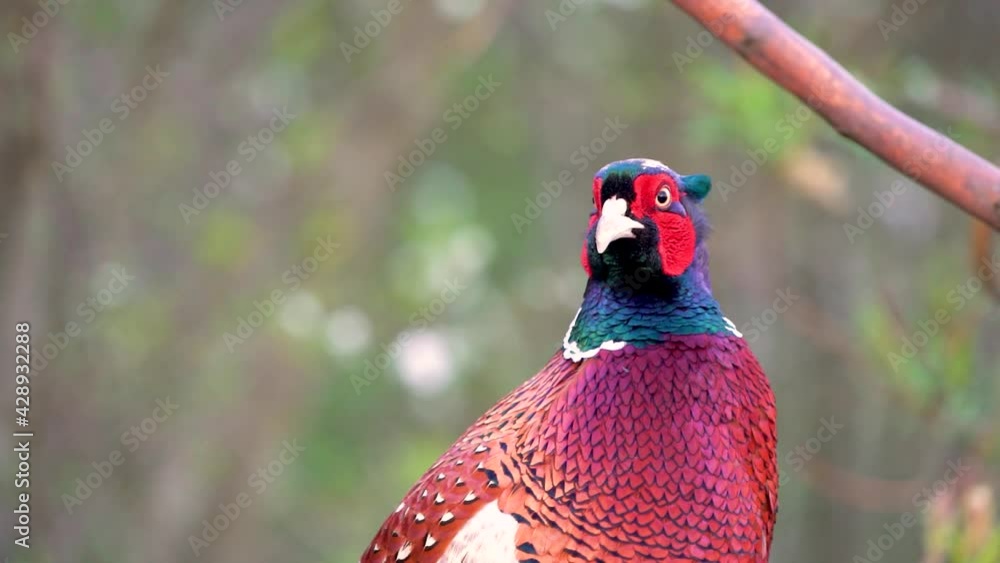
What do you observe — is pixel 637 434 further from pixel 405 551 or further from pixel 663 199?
pixel 405 551

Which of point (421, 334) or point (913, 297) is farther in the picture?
point (421, 334)

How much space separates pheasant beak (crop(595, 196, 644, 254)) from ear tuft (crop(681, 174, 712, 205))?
22cm

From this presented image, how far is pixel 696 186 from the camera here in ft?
8.63

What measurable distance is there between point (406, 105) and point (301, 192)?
873mm

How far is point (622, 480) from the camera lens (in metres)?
2.48

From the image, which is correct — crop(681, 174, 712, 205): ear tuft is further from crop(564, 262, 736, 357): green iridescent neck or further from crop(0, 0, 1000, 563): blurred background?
crop(0, 0, 1000, 563): blurred background

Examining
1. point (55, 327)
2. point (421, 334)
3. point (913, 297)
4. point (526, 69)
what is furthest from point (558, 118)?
point (55, 327)

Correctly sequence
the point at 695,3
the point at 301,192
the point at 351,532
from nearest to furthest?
the point at 695,3 < the point at 301,192 < the point at 351,532

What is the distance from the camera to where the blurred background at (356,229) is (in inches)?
233

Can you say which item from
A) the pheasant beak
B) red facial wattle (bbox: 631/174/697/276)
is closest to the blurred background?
red facial wattle (bbox: 631/174/697/276)

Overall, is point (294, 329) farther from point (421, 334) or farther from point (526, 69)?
point (526, 69)

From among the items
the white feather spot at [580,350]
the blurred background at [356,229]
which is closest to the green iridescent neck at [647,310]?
the white feather spot at [580,350]

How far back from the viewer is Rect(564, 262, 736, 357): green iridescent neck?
2561mm

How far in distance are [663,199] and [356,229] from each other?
4.86m
